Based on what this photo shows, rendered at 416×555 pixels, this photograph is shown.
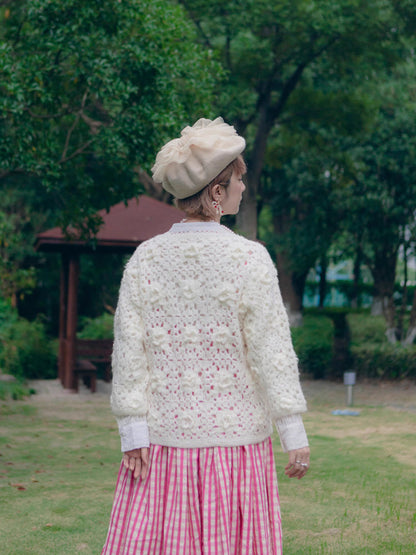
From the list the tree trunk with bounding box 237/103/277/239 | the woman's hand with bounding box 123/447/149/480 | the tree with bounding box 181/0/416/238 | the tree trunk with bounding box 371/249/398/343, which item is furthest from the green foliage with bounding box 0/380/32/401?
the woman's hand with bounding box 123/447/149/480

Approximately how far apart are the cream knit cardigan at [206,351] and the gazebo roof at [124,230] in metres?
10.1

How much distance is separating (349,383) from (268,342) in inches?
386

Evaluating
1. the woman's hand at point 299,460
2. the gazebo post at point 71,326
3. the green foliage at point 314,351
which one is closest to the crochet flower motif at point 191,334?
the woman's hand at point 299,460

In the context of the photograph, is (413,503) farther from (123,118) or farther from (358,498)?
(123,118)

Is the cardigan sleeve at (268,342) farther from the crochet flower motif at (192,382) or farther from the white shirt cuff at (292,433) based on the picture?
the crochet flower motif at (192,382)

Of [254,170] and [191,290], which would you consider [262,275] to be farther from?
[254,170]

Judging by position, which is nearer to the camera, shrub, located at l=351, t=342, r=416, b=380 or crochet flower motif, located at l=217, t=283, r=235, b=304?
crochet flower motif, located at l=217, t=283, r=235, b=304

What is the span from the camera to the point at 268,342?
2.56 meters

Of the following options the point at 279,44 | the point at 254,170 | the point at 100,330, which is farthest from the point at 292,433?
the point at 254,170

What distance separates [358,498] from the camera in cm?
612

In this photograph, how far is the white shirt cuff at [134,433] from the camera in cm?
263

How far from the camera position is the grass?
5016mm

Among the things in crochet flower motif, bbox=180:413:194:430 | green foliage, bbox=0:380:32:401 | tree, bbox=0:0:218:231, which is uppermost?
tree, bbox=0:0:218:231

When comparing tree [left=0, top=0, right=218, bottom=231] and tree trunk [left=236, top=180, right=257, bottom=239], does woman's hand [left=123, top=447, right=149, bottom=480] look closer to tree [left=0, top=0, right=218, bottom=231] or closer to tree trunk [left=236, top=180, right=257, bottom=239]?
tree [left=0, top=0, right=218, bottom=231]
